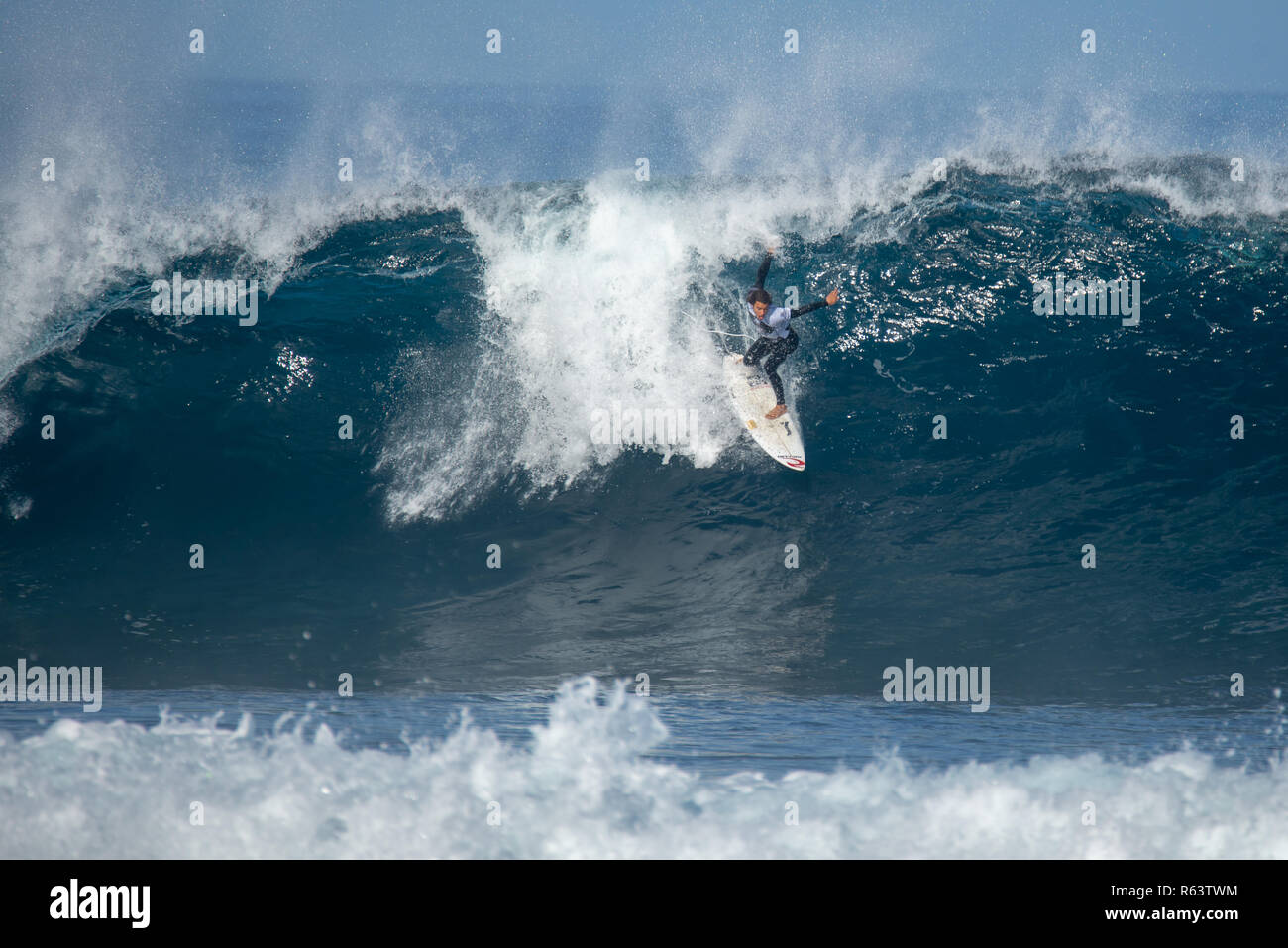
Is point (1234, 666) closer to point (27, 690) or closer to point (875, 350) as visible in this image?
point (875, 350)

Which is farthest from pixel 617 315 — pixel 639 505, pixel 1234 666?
pixel 1234 666

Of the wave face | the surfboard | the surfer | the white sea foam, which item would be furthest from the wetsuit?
the white sea foam

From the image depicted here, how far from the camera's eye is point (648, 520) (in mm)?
9578

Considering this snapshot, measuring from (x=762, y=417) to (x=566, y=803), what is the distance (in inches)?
219

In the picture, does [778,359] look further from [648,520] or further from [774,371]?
[648,520]

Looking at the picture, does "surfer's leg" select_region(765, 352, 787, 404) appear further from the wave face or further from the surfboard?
the wave face

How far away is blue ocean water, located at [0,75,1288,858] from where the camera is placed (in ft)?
17.2

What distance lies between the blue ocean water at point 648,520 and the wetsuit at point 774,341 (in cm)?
65

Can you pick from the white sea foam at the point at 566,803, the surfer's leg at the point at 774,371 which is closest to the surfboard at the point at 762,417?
the surfer's leg at the point at 774,371

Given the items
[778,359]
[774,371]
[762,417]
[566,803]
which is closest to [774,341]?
[778,359]

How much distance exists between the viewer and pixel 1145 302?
1096 cm

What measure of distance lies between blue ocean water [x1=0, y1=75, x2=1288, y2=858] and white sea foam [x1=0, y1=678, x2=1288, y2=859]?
27 millimetres

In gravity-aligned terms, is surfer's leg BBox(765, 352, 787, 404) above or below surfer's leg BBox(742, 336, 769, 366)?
below

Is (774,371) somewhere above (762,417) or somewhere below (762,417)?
above
